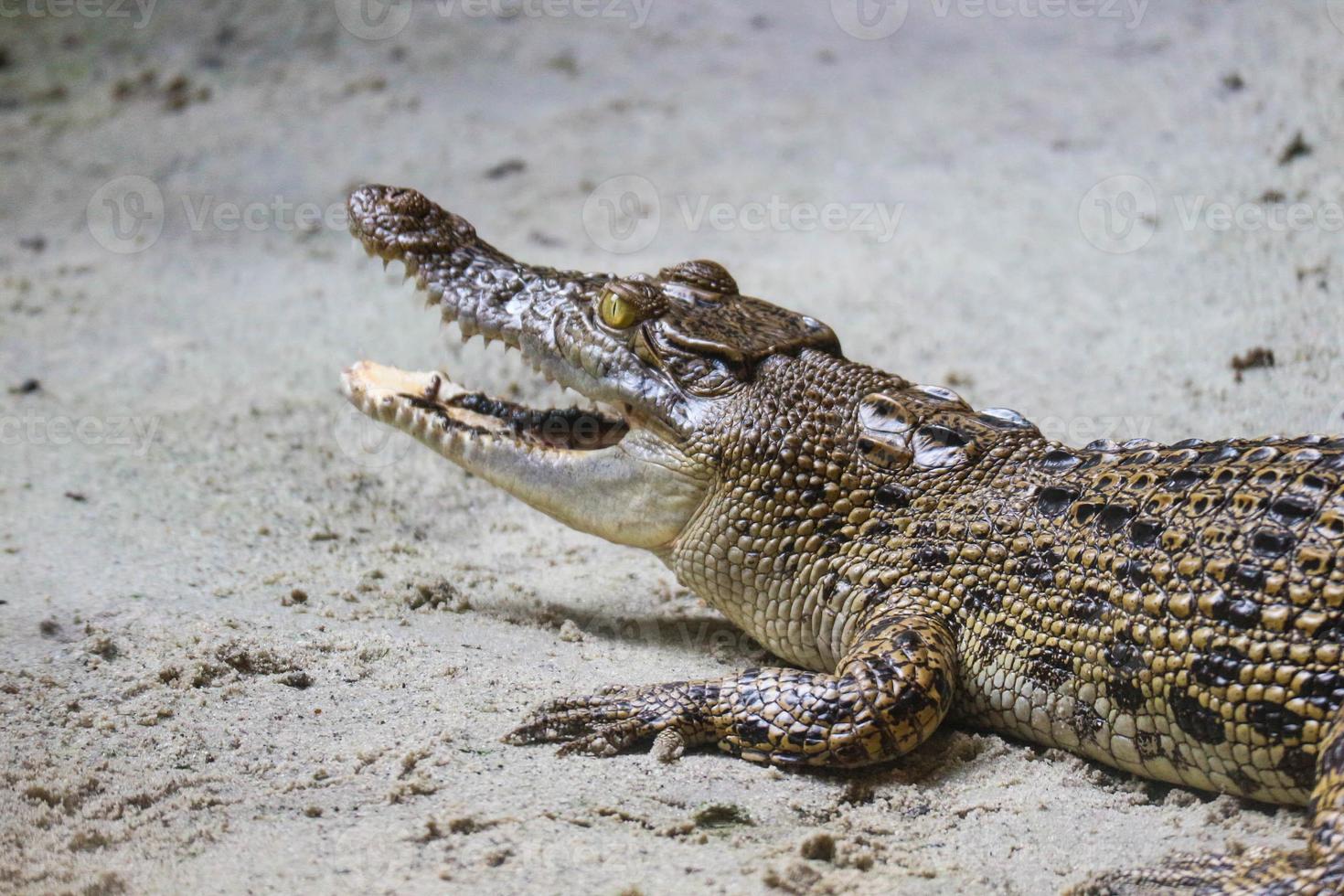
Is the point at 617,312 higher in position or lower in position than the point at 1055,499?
higher

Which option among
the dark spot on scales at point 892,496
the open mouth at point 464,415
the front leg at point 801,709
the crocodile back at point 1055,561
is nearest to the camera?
the crocodile back at point 1055,561

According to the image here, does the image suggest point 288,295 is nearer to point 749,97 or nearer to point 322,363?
point 322,363

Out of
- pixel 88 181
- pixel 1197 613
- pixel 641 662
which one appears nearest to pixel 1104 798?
pixel 1197 613

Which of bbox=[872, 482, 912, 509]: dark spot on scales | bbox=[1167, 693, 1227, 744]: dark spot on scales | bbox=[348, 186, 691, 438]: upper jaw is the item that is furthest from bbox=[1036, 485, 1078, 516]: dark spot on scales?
bbox=[348, 186, 691, 438]: upper jaw

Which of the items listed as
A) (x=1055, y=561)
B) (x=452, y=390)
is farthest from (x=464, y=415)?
(x=1055, y=561)

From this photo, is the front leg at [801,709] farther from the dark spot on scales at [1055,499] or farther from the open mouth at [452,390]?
the open mouth at [452,390]

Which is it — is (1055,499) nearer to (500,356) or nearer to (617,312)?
(617,312)

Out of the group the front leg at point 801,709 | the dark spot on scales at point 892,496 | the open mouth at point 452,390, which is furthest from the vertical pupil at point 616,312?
the front leg at point 801,709

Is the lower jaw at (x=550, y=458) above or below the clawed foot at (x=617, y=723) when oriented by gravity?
above
